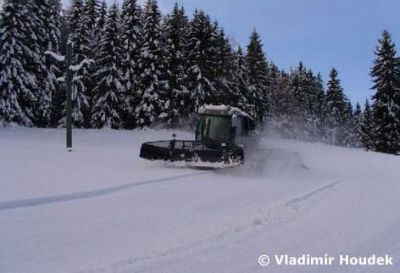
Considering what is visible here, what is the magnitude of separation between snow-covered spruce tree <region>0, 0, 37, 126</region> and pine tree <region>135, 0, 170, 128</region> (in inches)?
393

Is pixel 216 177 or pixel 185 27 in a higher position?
pixel 185 27

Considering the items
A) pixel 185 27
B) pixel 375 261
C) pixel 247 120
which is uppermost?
pixel 185 27

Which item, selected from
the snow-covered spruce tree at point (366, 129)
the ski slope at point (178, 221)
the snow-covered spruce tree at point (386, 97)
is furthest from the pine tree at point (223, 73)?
the snow-covered spruce tree at point (366, 129)

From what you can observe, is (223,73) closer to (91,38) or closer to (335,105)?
(91,38)

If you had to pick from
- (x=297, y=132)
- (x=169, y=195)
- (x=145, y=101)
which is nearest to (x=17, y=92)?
(x=145, y=101)

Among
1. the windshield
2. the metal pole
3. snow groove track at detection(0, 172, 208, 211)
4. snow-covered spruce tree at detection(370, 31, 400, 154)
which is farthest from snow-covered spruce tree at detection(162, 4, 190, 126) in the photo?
snow groove track at detection(0, 172, 208, 211)

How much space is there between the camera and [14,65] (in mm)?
34031

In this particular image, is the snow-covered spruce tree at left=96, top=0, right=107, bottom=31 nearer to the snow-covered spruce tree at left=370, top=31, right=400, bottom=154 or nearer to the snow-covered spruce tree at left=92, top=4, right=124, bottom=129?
the snow-covered spruce tree at left=92, top=4, right=124, bottom=129

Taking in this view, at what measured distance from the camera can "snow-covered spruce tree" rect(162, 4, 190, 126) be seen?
141ft

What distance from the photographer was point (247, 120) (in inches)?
780

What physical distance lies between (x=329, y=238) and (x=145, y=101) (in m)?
36.0

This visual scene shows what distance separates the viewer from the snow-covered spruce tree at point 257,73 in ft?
168

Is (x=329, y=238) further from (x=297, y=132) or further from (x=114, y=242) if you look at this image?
(x=297, y=132)

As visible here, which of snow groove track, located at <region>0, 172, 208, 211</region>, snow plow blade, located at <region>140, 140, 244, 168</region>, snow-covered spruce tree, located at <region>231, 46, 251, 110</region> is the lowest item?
snow groove track, located at <region>0, 172, 208, 211</region>
